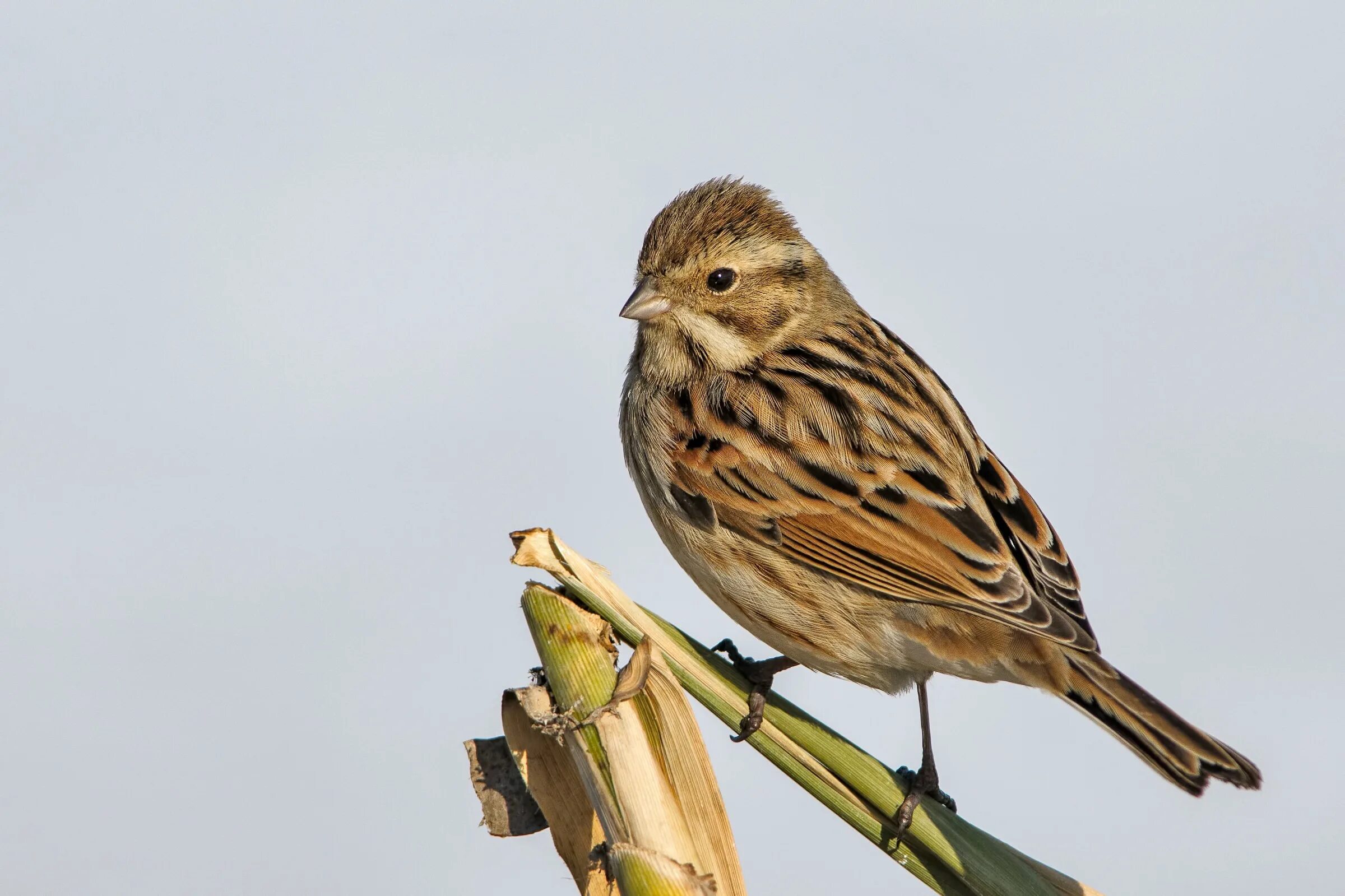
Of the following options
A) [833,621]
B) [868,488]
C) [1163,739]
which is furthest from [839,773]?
[868,488]

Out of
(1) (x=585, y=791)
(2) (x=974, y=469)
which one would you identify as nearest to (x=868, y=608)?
(2) (x=974, y=469)

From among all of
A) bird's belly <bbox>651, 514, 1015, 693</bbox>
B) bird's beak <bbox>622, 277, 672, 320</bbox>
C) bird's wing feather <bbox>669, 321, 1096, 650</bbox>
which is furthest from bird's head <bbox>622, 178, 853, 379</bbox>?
bird's belly <bbox>651, 514, 1015, 693</bbox>

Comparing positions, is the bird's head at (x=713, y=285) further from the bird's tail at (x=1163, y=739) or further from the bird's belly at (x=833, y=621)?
the bird's tail at (x=1163, y=739)

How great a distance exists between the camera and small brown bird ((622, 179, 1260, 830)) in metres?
4.23

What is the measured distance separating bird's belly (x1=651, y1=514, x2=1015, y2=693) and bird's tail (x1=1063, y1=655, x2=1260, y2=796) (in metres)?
0.44

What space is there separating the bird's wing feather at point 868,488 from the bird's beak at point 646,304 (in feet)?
1.10

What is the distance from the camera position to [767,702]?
3070mm

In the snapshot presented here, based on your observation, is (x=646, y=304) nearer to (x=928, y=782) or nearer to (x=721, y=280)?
(x=721, y=280)

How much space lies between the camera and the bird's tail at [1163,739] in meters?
3.52

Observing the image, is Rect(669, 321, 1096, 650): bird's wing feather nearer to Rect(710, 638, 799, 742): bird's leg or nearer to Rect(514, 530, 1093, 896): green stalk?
Rect(710, 638, 799, 742): bird's leg

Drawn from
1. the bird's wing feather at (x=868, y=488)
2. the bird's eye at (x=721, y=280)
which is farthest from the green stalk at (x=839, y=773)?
the bird's eye at (x=721, y=280)

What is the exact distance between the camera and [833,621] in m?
4.46

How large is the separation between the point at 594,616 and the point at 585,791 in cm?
47

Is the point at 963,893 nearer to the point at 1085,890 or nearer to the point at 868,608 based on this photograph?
the point at 1085,890
